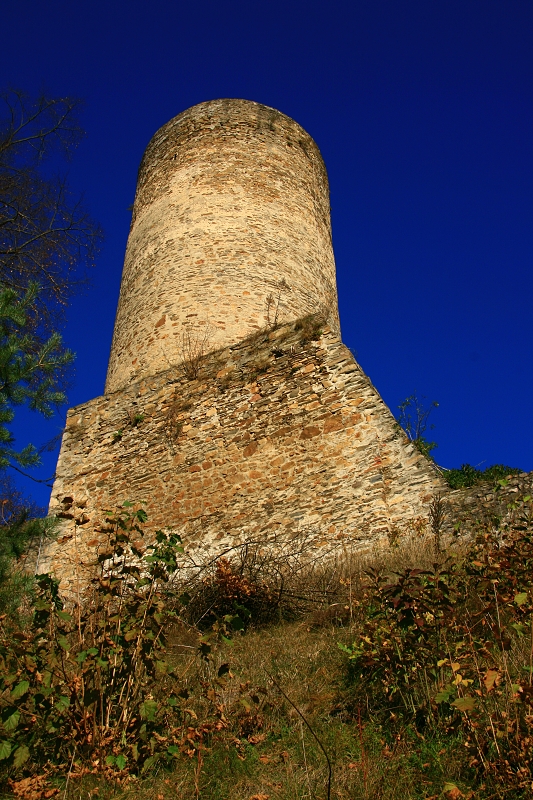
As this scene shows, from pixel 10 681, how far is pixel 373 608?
2038 mm

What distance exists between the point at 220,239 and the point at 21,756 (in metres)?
8.98

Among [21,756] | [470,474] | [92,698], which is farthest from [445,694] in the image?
[470,474]

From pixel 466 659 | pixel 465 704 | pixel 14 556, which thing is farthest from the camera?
pixel 14 556

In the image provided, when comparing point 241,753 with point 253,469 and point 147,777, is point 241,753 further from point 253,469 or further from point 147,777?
point 253,469

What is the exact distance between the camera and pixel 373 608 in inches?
142

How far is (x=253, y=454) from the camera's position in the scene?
724 centimetres

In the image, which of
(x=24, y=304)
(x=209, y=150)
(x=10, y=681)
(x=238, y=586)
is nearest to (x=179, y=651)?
(x=238, y=586)

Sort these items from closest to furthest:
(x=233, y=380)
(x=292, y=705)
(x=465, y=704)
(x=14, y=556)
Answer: (x=465, y=704), (x=292, y=705), (x=14, y=556), (x=233, y=380)

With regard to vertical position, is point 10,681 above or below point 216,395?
below

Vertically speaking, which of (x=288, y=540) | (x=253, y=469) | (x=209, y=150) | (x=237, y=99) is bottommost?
(x=288, y=540)

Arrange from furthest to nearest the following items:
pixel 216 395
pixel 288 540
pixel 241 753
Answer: pixel 216 395 → pixel 288 540 → pixel 241 753

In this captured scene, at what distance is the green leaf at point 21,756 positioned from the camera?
8.11ft

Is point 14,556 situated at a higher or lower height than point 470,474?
lower

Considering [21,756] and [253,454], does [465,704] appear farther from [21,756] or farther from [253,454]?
[253,454]
